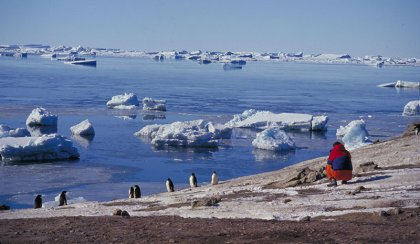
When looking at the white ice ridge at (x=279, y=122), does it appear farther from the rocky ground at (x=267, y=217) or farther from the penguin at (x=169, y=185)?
the rocky ground at (x=267, y=217)

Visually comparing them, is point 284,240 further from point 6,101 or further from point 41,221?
point 6,101

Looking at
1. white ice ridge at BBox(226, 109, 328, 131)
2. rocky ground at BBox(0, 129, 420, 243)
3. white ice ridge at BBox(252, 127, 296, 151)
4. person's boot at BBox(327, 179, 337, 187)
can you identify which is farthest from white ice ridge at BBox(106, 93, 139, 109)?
person's boot at BBox(327, 179, 337, 187)

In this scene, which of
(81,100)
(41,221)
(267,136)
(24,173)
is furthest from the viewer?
(81,100)

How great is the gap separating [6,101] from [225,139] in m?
17.4

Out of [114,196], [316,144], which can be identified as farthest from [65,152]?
[316,144]

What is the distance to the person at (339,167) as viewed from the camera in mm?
11078

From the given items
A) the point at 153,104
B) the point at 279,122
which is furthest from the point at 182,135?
the point at 153,104

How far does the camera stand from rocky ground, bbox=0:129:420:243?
718 centimetres

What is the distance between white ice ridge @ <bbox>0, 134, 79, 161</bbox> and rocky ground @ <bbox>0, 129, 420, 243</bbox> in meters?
11.1

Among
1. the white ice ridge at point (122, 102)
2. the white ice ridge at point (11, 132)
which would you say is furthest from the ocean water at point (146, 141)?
the white ice ridge at point (11, 132)

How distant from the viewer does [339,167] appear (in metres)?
11.1

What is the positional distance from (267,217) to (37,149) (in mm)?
15614

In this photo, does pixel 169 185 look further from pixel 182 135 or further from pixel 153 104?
pixel 153 104

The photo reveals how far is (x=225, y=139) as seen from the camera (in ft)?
93.1
